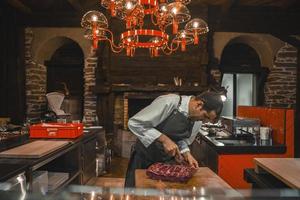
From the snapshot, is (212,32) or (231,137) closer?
(231,137)

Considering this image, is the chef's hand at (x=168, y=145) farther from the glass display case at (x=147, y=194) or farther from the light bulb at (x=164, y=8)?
the light bulb at (x=164, y=8)

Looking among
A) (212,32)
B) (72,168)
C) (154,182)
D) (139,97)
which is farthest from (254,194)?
(212,32)

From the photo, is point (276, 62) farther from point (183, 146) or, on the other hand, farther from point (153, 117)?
point (153, 117)

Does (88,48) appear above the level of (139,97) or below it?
above

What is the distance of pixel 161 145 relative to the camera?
8.71 ft

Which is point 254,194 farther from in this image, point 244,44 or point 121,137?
point 244,44

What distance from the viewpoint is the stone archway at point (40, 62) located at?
7.67 m

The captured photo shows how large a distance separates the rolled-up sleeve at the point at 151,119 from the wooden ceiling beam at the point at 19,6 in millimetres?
5304

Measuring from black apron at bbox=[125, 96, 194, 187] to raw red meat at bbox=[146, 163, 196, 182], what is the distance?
0.95ft

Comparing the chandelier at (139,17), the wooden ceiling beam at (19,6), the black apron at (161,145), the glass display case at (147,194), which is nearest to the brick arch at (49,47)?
the wooden ceiling beam at (19,6)

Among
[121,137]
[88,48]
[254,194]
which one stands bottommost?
[121,137]

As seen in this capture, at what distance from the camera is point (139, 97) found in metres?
7.41

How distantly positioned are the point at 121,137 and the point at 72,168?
4.02 metres

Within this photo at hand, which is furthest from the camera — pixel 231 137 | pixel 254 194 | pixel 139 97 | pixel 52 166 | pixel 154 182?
pixel 139 97
